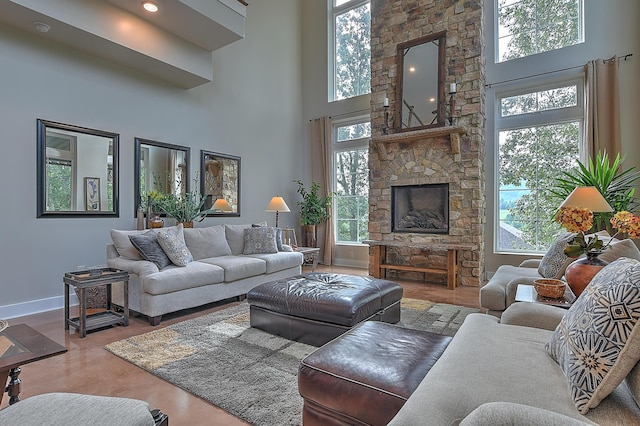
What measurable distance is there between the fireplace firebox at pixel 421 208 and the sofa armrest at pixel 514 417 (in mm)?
4700

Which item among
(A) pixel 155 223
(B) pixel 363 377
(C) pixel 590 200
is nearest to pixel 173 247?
(A) pixel 155 223

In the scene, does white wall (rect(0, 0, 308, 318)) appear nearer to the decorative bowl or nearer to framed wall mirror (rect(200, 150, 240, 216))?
framed wall mirror (rect(200, 150, 240, 216))

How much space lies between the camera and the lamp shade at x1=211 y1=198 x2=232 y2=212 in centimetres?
546

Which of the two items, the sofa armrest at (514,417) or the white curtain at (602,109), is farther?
the white curtain at (602,109)

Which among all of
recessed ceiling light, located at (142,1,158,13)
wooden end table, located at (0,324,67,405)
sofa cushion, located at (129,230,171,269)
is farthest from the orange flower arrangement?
recessed ceiling light, located at (142,1,158,13)

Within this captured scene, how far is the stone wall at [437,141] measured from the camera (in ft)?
16.4

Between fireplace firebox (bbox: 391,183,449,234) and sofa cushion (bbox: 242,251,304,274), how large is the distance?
75.1 inches

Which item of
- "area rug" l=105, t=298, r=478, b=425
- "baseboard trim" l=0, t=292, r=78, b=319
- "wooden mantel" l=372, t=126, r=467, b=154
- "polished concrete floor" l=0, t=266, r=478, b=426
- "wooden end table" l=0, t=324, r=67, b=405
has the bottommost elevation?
"polished concrete floor" l=0, t=266, r=478, b=426

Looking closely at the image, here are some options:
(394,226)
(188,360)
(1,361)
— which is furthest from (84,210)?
(394,226)

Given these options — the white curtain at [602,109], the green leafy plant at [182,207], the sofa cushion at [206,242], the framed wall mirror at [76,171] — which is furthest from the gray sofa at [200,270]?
the white curtain at [602,109]

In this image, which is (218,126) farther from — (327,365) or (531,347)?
(531,347)

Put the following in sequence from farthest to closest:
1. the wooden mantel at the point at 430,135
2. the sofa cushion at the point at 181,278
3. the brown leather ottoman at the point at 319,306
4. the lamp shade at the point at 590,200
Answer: the wooden mantel at the point at 430,135, the sofa cushion at the point at 181,278, the lamp shade at the point at 590,200, the brown leather ottoman at the point at 319,306

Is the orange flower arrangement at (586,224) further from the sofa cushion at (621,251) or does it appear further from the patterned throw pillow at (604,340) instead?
the patterned throw pillow at (604,340)

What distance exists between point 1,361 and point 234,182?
4.63 m
